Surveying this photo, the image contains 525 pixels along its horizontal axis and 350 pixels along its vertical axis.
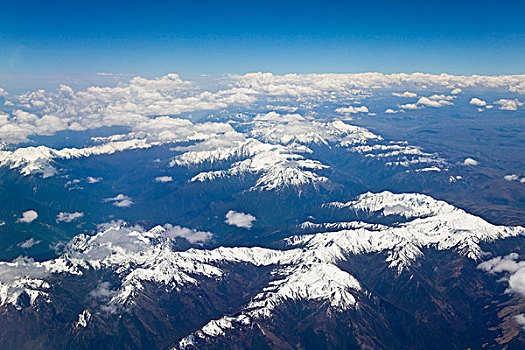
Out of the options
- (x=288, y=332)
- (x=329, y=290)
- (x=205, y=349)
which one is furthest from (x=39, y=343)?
(x=329, y=290)

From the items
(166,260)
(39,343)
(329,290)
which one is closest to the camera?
(39,343)

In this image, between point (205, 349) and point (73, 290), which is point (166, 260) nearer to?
point (73, 290)

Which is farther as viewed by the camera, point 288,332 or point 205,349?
point 288,332

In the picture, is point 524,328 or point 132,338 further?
point 132,338

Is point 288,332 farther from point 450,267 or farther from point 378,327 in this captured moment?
point 450,267

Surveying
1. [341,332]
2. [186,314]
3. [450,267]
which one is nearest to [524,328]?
[450,267]

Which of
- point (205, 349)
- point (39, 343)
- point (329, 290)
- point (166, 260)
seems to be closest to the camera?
point (205, 349)

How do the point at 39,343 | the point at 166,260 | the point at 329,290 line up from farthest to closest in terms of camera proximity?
the point at 166,260 → the point at 329,290 → the point at 39,343

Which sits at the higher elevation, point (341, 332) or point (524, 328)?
point (524, 328)

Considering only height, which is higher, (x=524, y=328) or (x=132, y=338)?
(x=524, y=328)
